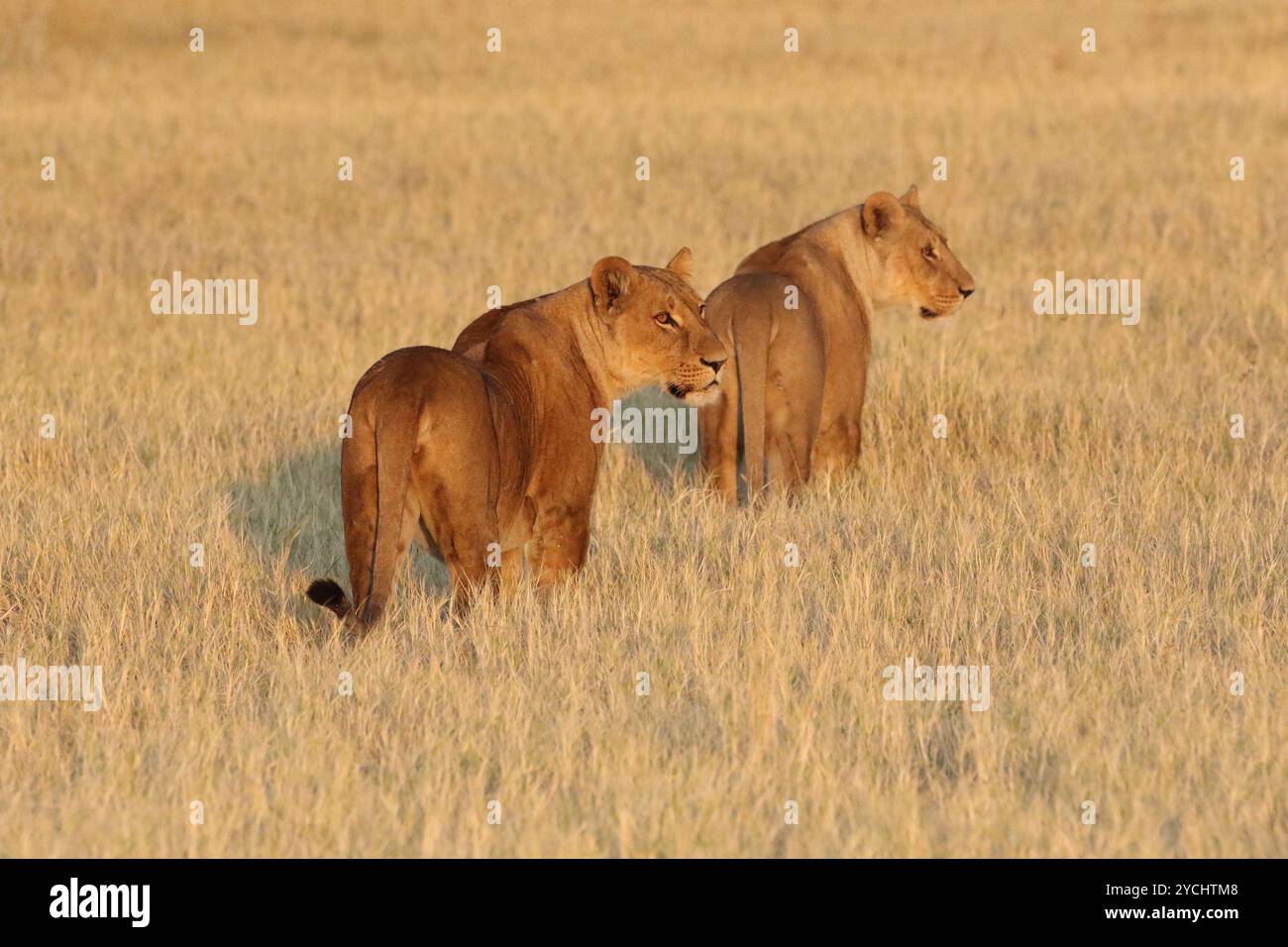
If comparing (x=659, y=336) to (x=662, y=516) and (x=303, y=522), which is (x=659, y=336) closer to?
(x=662, y=516)

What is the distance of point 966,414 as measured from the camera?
31.0ft

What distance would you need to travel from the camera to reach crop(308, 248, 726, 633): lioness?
5273 millimetres

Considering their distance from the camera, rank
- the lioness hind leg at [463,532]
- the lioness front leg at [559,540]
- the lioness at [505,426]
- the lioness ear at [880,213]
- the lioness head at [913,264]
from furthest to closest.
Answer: the lioness head at [913,264] < the lioness ear at [880,213] < the lioness front leg at [559,540] < the lioness hind leg at [463,532] < the lioness at [505,426]

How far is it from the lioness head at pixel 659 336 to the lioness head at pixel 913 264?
92.4 inches

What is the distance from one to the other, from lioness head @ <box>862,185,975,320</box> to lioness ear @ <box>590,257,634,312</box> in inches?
100

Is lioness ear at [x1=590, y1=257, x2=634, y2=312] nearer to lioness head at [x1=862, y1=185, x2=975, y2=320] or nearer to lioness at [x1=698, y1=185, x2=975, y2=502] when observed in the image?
lioness at [x1=698, y1=185, x2=975, y2=502]

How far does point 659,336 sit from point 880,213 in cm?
247

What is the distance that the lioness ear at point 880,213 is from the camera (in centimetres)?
838

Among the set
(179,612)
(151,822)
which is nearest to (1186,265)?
(179,612)

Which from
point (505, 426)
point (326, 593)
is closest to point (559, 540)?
point (505, 426)

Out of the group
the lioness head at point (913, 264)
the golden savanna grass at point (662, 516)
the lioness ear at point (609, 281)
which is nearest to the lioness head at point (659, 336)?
the lioness ear at point (609, 281)

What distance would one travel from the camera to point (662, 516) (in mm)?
7672

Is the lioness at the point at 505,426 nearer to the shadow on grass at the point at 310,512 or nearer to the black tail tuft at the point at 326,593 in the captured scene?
the black tail tuft at the point at 326,593

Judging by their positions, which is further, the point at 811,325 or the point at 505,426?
the point at 811,325
